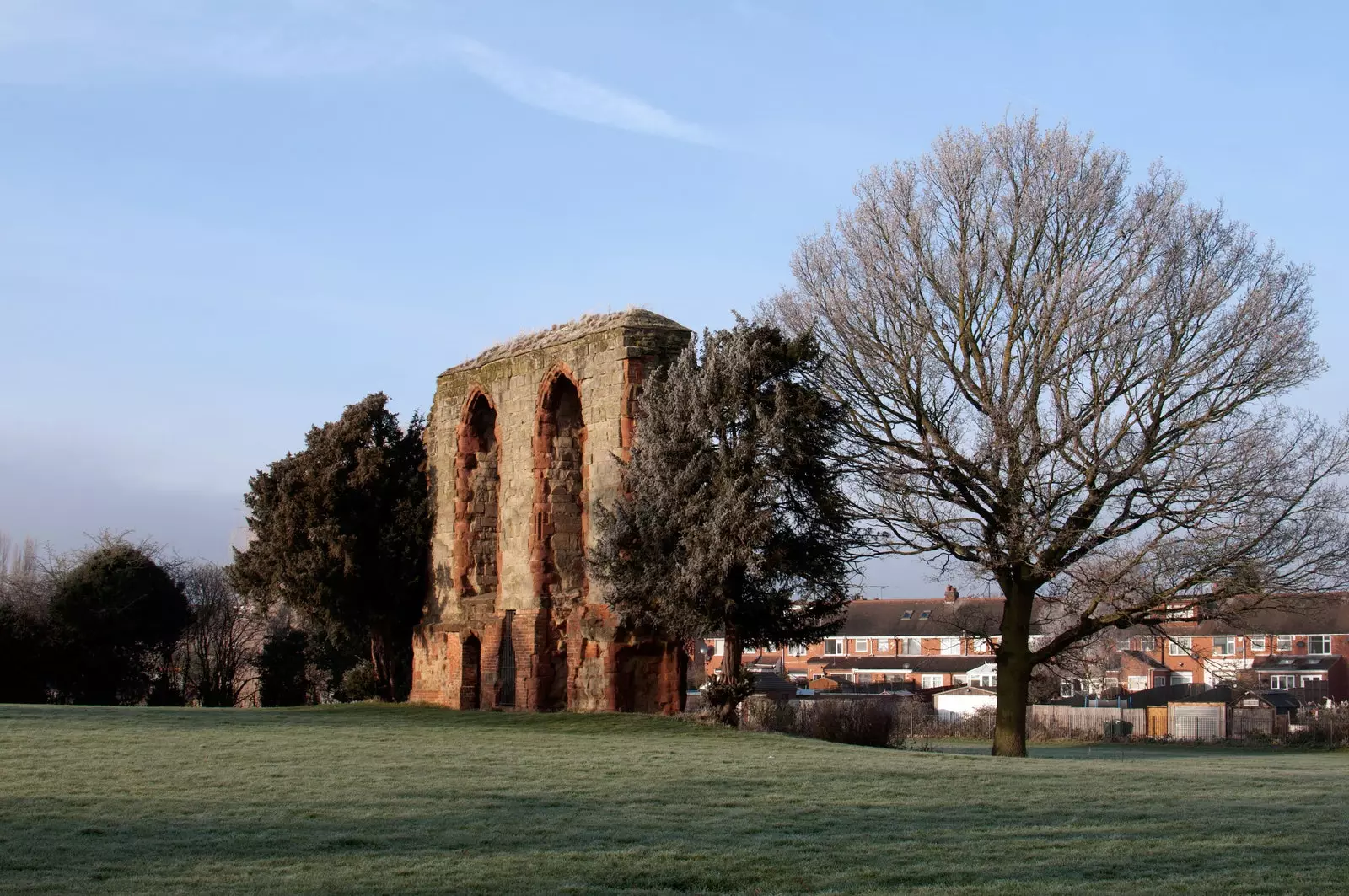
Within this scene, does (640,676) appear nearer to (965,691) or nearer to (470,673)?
(470,673)

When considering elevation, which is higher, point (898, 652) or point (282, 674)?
point (282, 674)

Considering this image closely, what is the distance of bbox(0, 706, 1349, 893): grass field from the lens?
7.62 meters

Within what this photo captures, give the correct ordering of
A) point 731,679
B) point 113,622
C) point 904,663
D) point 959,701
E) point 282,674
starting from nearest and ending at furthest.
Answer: point 731,679, point 113,622, point 282,674, point 959,701, point 904,663

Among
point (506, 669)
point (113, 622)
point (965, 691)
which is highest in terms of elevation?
point (113, 622)

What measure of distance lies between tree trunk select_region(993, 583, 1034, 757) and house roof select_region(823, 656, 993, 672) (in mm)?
41433

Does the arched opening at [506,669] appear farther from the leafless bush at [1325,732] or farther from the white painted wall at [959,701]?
the white painted wall at [959,701]

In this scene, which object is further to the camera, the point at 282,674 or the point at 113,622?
the point at 282,674

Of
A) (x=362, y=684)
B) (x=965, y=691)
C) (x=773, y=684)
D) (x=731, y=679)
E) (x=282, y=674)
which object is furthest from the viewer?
(x=773, y=684)

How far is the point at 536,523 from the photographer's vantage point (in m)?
24.0

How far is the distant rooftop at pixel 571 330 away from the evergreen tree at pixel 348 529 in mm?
2466

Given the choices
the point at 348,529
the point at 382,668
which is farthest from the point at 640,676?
the point at 382,668

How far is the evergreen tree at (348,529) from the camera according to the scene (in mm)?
A: 27422

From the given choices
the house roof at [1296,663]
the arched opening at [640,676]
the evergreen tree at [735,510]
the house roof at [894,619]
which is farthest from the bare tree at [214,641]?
the house roof at [1296,663]

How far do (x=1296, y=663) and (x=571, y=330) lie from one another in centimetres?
4773
